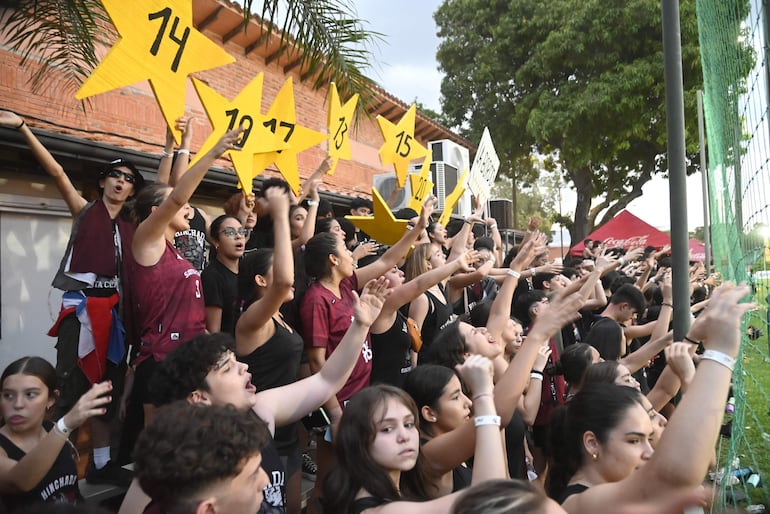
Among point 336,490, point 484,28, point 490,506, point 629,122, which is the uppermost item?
point 484,28

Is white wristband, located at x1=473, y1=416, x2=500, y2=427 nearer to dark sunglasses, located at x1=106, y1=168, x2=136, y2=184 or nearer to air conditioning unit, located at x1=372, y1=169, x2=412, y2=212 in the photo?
dark sunglasses, located at x1=106, y1=168, x2=136, y2=184

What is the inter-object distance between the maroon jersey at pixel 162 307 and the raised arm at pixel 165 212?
0.07 m

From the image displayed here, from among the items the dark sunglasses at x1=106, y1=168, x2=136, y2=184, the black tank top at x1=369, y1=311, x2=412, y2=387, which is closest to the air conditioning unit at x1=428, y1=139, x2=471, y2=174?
the black tank top at x1=369, y1=311, x2=412, y2=387

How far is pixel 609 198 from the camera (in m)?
20.9

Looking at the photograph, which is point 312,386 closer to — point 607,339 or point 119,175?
point 119,175

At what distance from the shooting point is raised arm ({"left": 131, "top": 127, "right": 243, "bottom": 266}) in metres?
2.97

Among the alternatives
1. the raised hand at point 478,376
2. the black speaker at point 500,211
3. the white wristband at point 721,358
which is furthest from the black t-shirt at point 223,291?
the black speaker at point 500,211

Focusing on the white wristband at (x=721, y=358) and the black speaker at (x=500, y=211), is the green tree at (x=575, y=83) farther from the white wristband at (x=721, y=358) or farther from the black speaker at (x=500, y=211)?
the white wristband at (x=721, y=358)

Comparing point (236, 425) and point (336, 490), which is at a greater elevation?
point (236, 425)

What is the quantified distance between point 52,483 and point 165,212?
3.96ft

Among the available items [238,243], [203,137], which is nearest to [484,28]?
[203,137]

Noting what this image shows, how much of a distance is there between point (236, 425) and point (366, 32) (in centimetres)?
402

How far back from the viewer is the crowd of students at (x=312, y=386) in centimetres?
179

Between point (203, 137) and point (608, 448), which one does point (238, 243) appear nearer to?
point (608, 448)
